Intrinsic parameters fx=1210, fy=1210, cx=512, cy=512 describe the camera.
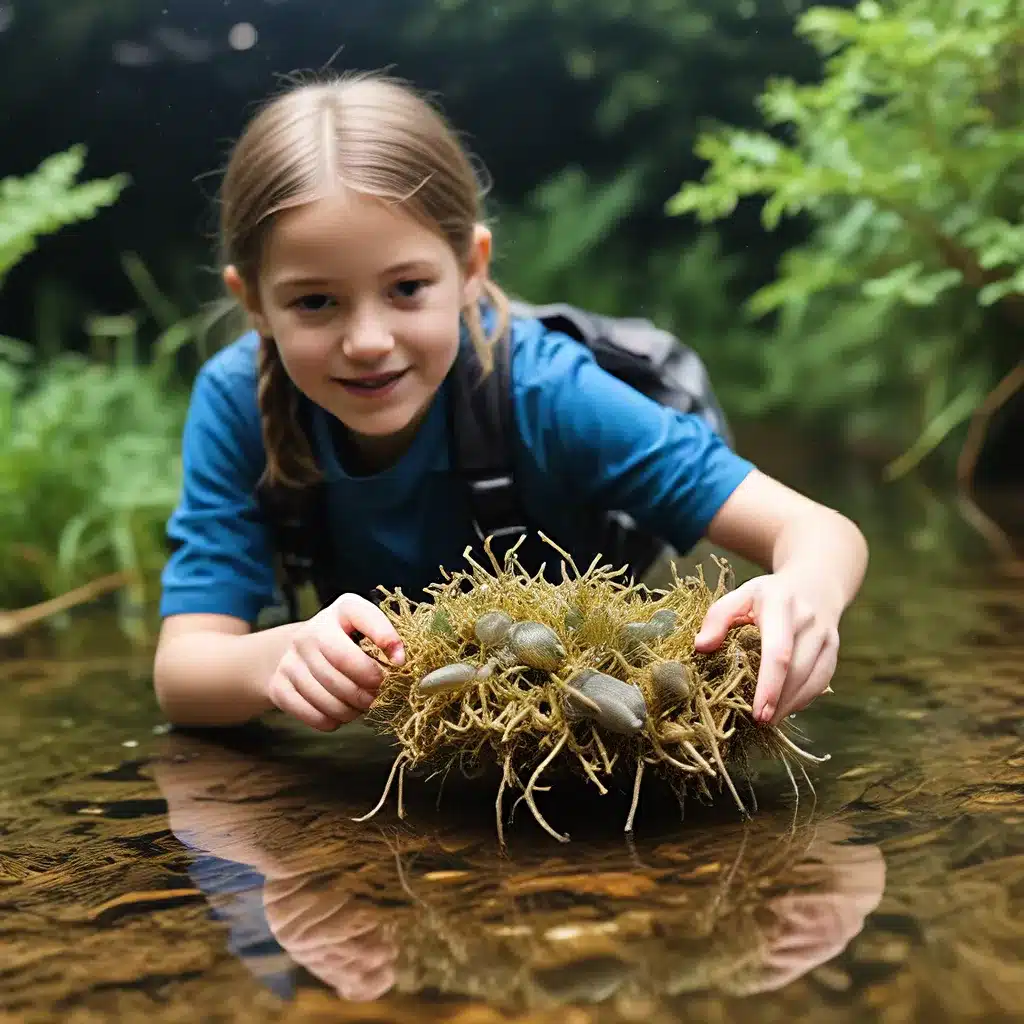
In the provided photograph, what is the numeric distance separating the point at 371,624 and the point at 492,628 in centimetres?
14

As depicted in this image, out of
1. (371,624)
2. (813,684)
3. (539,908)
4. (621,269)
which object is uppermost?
(621,269)

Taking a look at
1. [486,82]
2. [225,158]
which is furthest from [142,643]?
[486,82]

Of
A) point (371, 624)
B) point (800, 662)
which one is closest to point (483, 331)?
point (371, 624)

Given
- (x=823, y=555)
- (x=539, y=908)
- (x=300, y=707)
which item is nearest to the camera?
(x=539, y=908)

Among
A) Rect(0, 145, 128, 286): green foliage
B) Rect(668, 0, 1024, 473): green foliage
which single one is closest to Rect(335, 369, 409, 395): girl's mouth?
Rect(0, 145, 128, 286): green foliage

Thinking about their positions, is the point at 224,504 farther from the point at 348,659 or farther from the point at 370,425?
the point at 348,659

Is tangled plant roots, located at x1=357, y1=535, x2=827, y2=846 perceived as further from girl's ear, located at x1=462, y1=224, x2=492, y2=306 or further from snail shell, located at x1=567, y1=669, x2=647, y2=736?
girl's ear, located at x1=462, y1=224, x2=492, y2=306

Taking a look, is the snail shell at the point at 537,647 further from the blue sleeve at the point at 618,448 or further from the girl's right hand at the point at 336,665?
the blue sleeve at the point at 618,448

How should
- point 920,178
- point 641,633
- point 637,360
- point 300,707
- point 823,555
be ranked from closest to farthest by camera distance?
point 641,633
point 300,707
point 823,555
point 637,360
point 920,178

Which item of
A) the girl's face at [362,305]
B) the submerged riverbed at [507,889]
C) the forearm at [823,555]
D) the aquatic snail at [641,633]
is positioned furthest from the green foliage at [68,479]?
the aquatic snail at [641,633]

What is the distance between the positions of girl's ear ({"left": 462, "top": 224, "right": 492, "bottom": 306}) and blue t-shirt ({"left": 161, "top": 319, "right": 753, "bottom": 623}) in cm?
10

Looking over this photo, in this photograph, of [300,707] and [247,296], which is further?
[247,296]

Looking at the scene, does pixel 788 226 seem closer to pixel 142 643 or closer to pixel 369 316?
pixel 142 643

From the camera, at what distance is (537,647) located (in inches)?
47.6
